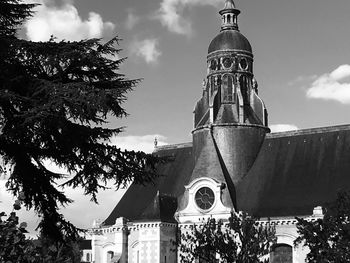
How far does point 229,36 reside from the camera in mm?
46000

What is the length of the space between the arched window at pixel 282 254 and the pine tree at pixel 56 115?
26.3 meters

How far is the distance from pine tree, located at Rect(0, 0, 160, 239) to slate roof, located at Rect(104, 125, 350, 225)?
25.8 metres

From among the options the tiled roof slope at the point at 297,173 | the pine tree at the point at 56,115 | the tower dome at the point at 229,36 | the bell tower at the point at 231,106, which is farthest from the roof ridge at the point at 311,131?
the pine tree at the point at 56,115

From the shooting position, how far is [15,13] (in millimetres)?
14312

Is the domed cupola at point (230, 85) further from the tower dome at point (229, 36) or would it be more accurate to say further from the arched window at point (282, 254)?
the arched window at point (282, 254)

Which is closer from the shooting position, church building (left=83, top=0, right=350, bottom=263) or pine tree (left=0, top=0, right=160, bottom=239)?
pine tree (left=0, top=0, right=160, bottom=239)

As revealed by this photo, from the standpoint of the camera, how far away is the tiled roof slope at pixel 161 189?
149 feet

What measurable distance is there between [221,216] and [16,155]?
27.9m

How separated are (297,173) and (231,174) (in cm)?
414

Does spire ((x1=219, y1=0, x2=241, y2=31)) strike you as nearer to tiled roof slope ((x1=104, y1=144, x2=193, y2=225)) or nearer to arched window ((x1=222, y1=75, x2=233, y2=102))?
arched window ((x1=222, y1=75, x2=233, y2=102))

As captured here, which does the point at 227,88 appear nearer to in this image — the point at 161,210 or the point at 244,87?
the point at 244,87

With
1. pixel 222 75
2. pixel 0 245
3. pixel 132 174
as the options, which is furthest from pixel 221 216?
pixel 0 245

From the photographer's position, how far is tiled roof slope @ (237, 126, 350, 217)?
39.4 metres

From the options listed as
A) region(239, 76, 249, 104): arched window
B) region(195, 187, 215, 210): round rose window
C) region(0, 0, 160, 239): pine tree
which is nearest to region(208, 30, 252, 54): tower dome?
region(239, 76, 249, 104): arched window
